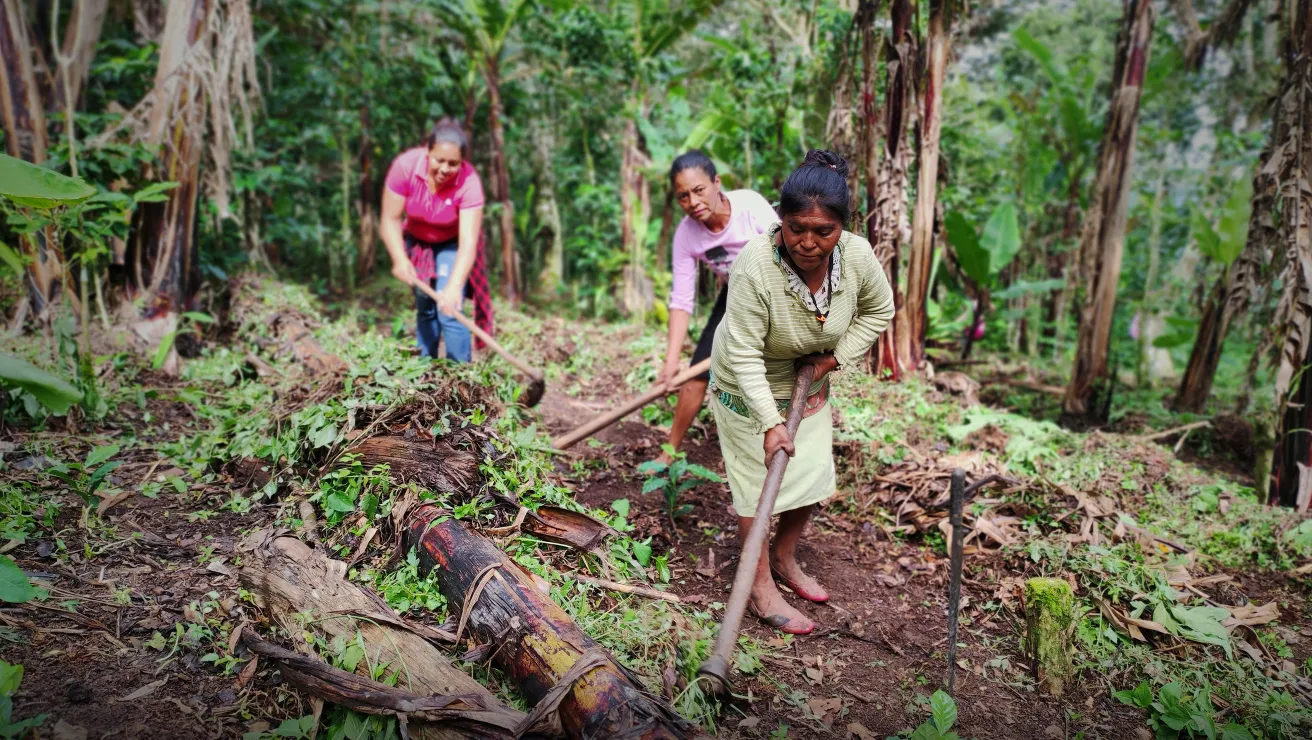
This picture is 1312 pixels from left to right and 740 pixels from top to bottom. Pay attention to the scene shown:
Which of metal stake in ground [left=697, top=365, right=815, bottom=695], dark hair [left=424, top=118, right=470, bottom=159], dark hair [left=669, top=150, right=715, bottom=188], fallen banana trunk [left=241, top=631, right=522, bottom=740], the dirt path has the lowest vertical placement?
the dirt path

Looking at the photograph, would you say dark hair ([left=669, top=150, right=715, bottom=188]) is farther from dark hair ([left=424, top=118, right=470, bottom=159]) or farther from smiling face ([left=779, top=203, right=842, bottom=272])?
dark hair ([left=424, top=118, right=470, bottom=159])

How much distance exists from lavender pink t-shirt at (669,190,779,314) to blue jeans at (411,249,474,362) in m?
1.53

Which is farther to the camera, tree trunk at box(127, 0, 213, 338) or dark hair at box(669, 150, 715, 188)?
tree trunk at box(127, 0, 213, 338)

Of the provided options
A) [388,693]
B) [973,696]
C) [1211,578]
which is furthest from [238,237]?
[1211,578]

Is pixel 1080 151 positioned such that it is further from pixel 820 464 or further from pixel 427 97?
pixel 427 97

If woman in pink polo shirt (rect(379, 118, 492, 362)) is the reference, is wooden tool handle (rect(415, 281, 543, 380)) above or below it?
below

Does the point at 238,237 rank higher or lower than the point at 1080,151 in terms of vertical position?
lower

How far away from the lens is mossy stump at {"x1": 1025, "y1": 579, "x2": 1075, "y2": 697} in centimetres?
246

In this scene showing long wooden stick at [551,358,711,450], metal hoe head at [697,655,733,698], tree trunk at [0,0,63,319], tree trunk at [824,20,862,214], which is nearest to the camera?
metal hoe head at [697,655,733,698]

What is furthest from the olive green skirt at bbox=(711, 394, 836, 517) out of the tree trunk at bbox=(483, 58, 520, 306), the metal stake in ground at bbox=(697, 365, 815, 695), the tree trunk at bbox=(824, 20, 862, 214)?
the tree trunk at bbox=(483, 58, 520, 306)

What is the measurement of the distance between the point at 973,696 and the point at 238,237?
23.2 feet

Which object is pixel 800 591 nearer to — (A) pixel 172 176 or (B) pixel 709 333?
(B) pixel 709 333

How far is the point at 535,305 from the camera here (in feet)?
33.5

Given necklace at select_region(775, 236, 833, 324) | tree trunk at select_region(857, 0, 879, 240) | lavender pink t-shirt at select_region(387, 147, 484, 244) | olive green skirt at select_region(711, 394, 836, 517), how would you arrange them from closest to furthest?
necklace at select_region(775, 236, 833, 324) → olive green skirt at select_region(711, 394, 836, 517) → lavender pink t-shirt at select_region(387, 147, 484, 244) → tree trunk at select_region(857, 0, 879, 240)
